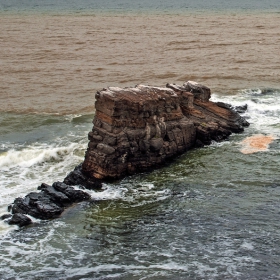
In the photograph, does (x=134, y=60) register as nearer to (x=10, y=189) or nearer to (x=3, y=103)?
(x=3, y=103)

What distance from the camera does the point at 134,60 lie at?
206ft

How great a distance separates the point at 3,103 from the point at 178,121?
726 inches

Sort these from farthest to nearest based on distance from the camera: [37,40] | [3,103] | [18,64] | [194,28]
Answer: [194,28], [37,40], [18,64], [3,103]

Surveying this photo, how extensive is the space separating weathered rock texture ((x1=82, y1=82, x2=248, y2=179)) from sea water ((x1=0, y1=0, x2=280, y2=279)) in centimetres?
85

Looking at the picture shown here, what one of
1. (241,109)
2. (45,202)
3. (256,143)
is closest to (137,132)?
(45,202)

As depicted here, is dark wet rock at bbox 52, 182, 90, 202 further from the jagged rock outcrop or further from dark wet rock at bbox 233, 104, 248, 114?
dark wet rock at bbox 233, 104, 248, 114

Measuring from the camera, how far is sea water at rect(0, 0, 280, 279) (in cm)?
2302

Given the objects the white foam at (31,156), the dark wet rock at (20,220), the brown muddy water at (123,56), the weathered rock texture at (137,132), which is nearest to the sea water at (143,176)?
the white foam at (31,156)

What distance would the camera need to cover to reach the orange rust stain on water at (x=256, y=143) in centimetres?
3425

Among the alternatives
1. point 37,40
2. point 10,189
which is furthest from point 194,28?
point 10,189

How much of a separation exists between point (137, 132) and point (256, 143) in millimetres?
8126

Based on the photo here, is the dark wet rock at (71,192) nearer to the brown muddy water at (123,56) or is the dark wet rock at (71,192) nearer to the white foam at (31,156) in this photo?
the white foam at (31,156)

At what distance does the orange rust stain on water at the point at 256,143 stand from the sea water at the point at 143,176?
0.43m

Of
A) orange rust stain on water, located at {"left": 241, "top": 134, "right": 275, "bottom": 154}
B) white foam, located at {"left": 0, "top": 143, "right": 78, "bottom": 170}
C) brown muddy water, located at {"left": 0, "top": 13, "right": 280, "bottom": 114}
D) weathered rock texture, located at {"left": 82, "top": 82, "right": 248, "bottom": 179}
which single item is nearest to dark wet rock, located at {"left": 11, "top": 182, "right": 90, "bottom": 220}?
weathered rock texture, located at {"left": 82, "top": 82, "right": 248, "bottom": 179}
